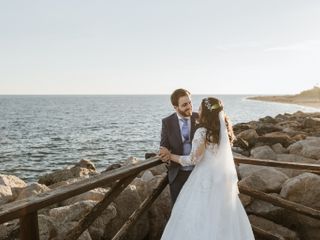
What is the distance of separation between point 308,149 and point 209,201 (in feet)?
29.6

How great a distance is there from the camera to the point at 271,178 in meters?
7.57

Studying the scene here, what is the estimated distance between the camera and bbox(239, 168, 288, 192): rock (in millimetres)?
7191

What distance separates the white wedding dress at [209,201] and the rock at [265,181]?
112 inches

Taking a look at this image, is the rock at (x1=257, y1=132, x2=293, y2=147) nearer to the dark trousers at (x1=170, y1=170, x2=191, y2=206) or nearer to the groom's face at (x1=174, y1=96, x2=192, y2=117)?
the dark trousers at (x1=170, y1=170, x2=191, y2=206)

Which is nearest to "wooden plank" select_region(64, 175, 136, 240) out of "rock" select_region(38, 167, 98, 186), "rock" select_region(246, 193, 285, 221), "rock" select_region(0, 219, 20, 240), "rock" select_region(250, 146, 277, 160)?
"rock" select_region(0, 219, 20, 240)

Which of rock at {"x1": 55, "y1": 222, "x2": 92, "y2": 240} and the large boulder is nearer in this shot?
rock at {"x1": 55, "y1": 222, "x2": 92, "y2": 240}

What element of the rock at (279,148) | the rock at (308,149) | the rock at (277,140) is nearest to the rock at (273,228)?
the rock at (308,149)

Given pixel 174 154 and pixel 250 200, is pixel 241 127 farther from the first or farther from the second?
pixel 174 154

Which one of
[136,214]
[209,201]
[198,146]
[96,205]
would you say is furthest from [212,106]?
[136,214]

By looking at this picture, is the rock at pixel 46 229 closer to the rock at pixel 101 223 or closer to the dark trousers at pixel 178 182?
the rock at pixel 101 223

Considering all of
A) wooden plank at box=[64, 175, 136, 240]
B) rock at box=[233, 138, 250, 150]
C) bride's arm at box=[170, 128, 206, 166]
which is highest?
bride's arm at box=[170, 128, 206, 166]

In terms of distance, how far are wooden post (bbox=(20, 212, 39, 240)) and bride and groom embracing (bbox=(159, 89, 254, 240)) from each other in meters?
1.68

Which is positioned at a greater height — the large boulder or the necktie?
the necktie

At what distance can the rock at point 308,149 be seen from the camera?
12.0 m
